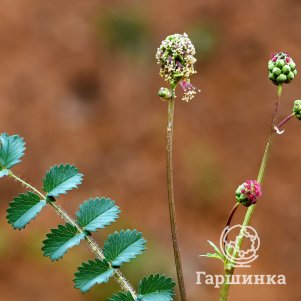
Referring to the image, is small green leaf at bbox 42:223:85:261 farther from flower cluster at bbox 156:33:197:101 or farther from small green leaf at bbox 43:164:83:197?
flower cluster at bbox 156:33:197:101

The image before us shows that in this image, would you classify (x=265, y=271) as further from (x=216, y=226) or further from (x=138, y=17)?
(x=138, y=17)

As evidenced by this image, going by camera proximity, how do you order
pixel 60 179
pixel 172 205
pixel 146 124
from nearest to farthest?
1. pixel 172 205
2. pixel 60 179
3. pixel 146 124

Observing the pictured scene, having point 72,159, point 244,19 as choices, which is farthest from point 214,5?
point 72,159

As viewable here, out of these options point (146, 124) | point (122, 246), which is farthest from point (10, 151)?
point (146, 124)

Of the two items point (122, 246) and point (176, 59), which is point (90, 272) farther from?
point (176, 59)

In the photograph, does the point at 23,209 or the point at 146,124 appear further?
the point at 146,124

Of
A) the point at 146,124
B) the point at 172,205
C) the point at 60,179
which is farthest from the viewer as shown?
the point at 146,124
